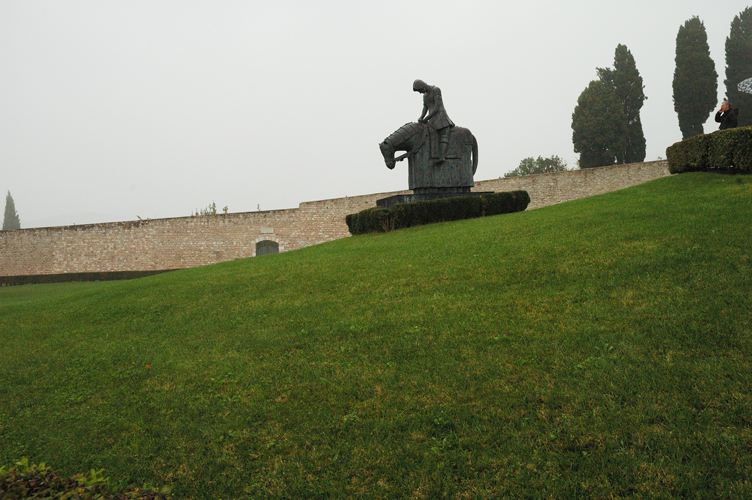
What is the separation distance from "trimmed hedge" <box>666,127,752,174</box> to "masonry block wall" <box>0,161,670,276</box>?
6943 millimetres

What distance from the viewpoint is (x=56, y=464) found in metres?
3.29

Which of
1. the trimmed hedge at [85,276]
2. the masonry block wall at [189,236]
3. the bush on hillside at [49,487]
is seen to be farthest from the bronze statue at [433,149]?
the trimmed hedge at [85,276]

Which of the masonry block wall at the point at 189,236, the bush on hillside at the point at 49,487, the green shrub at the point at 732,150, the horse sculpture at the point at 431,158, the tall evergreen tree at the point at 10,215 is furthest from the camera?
the tall evergreen tree at the point at 10,215

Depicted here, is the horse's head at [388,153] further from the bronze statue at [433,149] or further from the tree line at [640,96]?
the tree line at [640,96]

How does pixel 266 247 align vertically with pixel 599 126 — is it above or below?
below

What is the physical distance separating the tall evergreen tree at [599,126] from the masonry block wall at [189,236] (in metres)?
13.9

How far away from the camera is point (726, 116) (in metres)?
11.2

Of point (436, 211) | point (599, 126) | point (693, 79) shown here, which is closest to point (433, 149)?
point (436, 211)

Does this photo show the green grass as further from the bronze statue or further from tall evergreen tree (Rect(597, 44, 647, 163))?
tall evergreen tree (Rect(597, 44, 647, 163))

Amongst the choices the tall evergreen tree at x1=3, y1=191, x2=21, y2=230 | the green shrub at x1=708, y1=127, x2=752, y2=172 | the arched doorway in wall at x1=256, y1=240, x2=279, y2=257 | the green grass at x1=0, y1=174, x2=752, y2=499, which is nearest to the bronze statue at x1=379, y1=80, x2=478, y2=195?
the green shrub at x1=708, y1=127, x2=752, y2=172

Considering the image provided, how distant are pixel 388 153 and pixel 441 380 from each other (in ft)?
34.7

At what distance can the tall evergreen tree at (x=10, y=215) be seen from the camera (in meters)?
64.8

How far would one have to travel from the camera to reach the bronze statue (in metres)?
13.9

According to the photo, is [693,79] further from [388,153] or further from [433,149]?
[388,153]
